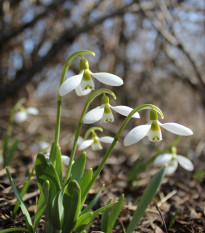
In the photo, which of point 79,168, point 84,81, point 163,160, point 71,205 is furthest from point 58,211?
point 163,160

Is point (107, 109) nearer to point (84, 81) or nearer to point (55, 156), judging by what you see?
point (84, 81)

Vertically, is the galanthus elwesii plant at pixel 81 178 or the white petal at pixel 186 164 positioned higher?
the galanthus elwesii plant at pixel 81 178

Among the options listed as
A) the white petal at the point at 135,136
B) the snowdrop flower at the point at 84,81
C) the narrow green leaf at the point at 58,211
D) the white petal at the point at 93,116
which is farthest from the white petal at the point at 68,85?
the narrow green leaf at the point at 58,211

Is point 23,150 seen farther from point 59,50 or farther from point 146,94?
point 146,94

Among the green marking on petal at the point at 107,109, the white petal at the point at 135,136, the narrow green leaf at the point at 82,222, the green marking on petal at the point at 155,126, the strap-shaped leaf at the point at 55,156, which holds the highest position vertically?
the green marking on petal at the point at 107,109

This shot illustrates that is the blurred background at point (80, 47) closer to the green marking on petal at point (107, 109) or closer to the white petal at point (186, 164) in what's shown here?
the white petal at point (186, 164)

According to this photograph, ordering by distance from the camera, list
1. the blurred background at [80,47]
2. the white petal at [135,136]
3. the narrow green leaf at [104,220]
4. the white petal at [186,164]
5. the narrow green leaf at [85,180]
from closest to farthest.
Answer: the white petal at [135,136] < the narrow green leaf at [85,180] < the narrow green leaf at [104,220] < the white petal at [186,164] < the blurred background at [80,47]
